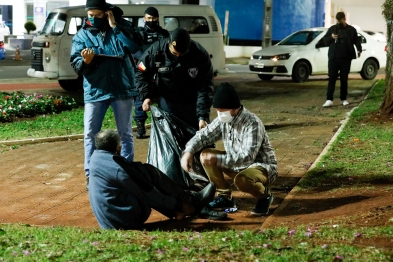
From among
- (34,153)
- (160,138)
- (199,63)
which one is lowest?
(34,153)

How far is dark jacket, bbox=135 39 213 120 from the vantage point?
784 cm

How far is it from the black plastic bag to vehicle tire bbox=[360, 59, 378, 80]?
16.7 meters

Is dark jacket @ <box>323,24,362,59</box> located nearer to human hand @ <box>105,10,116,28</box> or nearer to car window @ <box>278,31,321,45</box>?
car window @ <box>278,31,321,45</box>

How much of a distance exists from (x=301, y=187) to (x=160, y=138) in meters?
1.69

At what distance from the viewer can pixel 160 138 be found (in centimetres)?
784

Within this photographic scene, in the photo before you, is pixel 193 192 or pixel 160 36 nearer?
pixel 193 192

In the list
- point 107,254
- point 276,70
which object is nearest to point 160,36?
point 107,254

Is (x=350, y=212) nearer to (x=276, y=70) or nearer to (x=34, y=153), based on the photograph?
(x=34, y=153)

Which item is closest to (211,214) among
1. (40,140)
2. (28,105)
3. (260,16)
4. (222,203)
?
(222,203)

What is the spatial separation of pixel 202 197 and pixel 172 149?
747 millimetres

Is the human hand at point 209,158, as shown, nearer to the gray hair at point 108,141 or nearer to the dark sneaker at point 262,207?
the dark sneaker at point 262,207

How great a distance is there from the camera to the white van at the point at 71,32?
18844mm

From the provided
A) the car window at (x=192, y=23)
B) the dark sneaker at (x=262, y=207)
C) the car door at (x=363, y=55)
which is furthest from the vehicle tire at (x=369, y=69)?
the dark sneaker at (x=262, y=207)

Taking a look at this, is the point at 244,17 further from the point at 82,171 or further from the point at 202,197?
the point at 202,197
